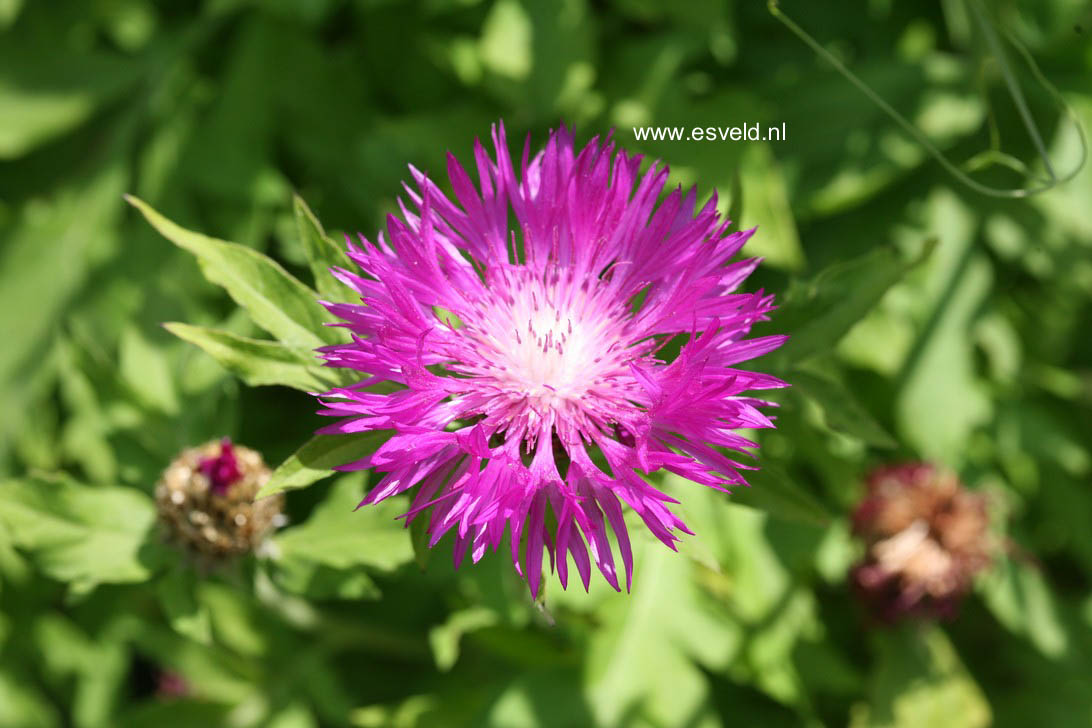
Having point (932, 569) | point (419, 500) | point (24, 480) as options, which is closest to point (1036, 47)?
point (932, 569)

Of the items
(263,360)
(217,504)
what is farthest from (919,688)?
(263,360)

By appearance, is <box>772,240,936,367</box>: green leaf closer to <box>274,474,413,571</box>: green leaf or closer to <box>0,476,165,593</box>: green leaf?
<box>274,474,413,571</box>: green leaf

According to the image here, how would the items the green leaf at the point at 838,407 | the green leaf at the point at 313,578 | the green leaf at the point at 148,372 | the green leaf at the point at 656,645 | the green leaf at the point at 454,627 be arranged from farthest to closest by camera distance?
1. the green leaf at the point at 656,645
2. the green leaf at the point at 148,372
3. the green leaf at the point at 454,627
4. the green leaf at the point at 313,578
5. the green leaf at the point at 838,407

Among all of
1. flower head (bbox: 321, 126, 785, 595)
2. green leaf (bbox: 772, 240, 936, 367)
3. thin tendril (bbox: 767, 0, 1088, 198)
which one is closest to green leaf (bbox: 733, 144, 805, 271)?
thin tendril (bbox: 767, 0, 1088, 198)

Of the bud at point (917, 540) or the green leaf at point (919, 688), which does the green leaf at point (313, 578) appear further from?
the green leaf at point (919, 688)

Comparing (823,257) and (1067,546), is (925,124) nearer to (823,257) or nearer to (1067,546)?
(823,257)

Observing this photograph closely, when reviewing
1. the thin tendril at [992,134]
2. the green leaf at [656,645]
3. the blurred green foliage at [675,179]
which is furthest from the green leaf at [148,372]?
the thin tendril at [992,134]
